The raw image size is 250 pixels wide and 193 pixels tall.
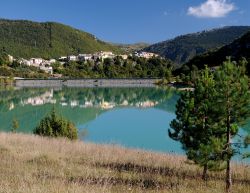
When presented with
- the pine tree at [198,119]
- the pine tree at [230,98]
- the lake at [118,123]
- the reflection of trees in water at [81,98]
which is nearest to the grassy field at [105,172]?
the pine tree at [198,119]

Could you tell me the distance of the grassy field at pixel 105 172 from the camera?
759cm

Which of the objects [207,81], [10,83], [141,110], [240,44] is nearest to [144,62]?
[240,44]

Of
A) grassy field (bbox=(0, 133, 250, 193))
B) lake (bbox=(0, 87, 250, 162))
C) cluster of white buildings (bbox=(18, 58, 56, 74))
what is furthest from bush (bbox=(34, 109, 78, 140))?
cluster of white buildings (bbox=(18, 58, 56, 74))

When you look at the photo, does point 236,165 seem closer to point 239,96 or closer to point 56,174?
point 239,96

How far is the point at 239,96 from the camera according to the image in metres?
8.77

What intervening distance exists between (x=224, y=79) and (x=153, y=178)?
2.55 meters

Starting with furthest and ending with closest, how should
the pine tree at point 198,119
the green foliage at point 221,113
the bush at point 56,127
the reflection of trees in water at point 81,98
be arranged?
the reflection of trees in water at point 81,98 → the bush at point 56,127 → the pine tree at point 198,119 → the green foliage at point 221,113

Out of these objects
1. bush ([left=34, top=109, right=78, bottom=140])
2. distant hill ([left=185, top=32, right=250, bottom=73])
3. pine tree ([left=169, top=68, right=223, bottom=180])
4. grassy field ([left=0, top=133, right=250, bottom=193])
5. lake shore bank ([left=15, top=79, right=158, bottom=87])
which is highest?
distant hill ([left=185, top=32, right=250, bottom=73])

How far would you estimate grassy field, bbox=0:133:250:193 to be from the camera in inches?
299

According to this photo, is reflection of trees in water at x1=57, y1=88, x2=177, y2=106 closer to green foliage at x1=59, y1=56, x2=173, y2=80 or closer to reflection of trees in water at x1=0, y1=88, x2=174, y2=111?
reflection of trees in water at x1=0, y1=88, x2=174, y2=111

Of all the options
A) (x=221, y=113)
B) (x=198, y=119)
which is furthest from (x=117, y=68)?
(x=221, y=113)

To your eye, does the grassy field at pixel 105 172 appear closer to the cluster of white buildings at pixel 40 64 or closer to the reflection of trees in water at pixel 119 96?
the reflection of trees in water at pixel 119 96

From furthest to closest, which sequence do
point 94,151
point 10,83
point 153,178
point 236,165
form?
point 10,83 → point 94,151 → point 236,165 → point 153,178

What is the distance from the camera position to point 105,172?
9.90 m
